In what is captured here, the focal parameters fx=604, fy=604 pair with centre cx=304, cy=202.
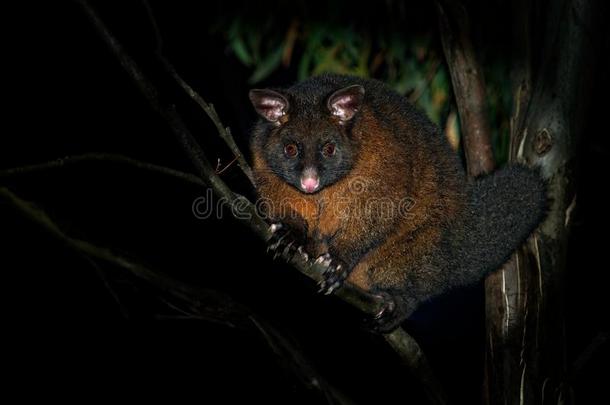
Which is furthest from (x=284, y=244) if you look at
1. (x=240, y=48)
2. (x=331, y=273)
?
(x=240, y=48)

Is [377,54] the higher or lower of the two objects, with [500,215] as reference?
higher

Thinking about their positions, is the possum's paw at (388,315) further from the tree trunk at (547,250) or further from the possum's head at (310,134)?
the possum's head at (310,134)

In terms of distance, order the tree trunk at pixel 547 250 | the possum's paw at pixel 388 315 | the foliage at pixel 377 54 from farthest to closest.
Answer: the foliage at pixel 377 54 → the possum's paw at pixel 388 315 → the tree trunk at pixel 547 250

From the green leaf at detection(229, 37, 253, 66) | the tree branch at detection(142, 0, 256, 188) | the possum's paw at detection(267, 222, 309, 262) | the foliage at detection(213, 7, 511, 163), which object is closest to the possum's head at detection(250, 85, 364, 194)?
the possum's paw at detection(267, 222, 309, 262)

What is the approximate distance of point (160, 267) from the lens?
6445mm

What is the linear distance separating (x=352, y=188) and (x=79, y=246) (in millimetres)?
2135

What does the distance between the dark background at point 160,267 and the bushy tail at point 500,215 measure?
83.9 inches

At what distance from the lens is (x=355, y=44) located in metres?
5.93

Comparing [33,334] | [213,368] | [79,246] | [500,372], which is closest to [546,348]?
[500,372]

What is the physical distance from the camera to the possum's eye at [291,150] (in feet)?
13.8

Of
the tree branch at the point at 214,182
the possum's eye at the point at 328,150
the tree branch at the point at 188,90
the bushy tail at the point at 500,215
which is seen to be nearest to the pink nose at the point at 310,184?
the possum's eye at the point at 328,150

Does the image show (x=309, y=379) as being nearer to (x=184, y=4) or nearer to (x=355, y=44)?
(x=355, y=44)

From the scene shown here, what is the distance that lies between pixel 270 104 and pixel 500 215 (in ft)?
5.92

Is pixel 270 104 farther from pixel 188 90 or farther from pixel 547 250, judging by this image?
pixel 547 250
